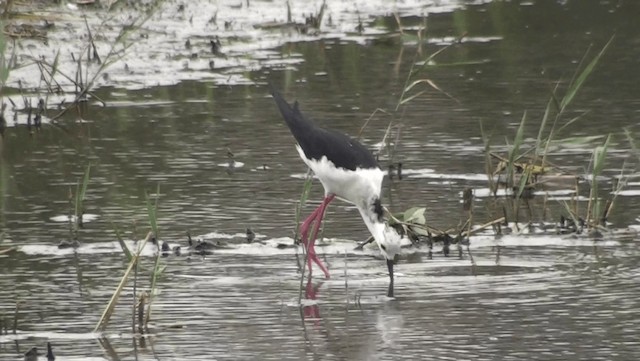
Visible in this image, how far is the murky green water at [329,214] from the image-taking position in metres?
5.86

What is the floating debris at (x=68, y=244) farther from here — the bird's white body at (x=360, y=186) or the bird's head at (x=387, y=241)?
the bird's head at (x=387, y=241)

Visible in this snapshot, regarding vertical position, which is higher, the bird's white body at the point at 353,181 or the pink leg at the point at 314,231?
the bird's white body at the point at 353,181

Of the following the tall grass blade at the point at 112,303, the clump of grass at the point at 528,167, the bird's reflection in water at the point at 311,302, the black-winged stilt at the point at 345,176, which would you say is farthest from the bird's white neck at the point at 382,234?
the tall grass blade at the point at 112,303

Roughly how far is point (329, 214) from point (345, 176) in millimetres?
961

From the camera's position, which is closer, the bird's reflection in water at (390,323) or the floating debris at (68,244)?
the bird's reflection in water at (390,323)

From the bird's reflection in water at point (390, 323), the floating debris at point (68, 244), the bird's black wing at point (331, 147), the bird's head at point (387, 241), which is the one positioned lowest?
the bird's reflection in water at point (390, 323)

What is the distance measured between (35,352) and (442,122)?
4.37 meters

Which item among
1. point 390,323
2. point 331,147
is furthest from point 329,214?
point 390,323

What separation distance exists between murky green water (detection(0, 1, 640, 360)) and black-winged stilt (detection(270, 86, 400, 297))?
16cm

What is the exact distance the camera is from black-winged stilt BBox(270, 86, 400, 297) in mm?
6914

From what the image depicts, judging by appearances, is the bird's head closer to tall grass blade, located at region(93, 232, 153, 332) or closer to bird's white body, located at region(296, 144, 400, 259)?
bird's white body, located at region(296, 144, 400, 259)

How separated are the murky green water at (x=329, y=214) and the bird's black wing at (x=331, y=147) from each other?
16.0 inches

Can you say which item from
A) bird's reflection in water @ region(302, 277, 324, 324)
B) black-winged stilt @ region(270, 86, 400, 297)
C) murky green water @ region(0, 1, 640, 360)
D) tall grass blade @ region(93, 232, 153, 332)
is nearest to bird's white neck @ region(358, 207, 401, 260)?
black-winged stilt @ region(270, 86, 400, 297)

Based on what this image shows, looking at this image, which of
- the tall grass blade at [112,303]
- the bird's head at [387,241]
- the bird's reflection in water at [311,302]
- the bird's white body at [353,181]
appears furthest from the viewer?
the bird's white body at [353,181]
